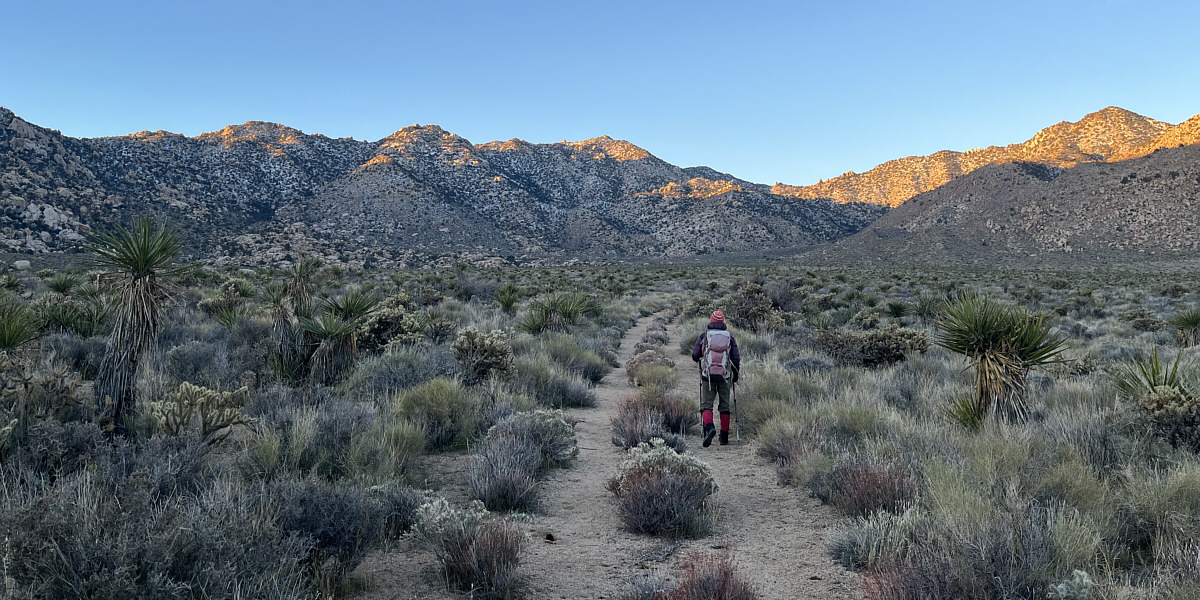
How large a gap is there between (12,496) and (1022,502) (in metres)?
6.44

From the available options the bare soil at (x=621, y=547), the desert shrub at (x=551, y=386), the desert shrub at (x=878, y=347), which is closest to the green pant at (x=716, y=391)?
the bare soil at (x=621, y=547)

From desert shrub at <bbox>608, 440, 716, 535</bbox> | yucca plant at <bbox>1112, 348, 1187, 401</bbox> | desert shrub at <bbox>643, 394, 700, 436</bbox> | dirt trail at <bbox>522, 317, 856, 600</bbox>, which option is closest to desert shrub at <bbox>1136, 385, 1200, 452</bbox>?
yucca plant at <bbox>1112, 348, 1187, 401</bbox>

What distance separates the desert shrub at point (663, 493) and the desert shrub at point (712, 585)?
1.12m

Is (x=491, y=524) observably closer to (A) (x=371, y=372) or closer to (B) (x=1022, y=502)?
(B) (x=1022, y=502)

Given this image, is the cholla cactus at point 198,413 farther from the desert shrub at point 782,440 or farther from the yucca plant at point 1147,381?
the yucca plant at point 1147,381

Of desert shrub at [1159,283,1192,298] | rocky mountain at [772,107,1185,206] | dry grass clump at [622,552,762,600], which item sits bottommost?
dry grass clump at [622,552,762,600]

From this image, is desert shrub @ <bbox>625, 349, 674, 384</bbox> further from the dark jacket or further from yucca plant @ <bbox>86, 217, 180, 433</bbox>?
yucca plant @ <bbox>86, 217, 180, 433</bbox>

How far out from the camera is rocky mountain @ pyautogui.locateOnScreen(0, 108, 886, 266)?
5072 centimetres

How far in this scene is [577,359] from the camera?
12273 millimetres

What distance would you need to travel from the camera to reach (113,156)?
63406 millimetres

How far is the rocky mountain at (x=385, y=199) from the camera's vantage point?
166 feet

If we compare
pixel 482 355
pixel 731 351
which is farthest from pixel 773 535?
pixel 482 355

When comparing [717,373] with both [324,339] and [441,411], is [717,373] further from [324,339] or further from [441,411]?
[324,339]

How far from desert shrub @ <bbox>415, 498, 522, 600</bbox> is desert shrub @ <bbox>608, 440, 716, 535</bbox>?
3.77ft
